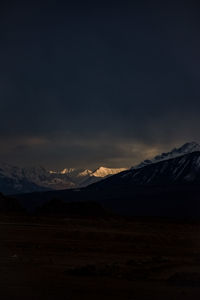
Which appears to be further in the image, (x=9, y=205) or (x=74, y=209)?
(x=9, y=205)

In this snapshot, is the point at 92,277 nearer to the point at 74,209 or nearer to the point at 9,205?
the point at 74,209

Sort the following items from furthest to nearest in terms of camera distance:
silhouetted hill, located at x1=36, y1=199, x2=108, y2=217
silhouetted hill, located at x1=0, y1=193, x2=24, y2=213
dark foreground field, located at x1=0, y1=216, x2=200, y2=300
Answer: silhouetted hill, located at x1=0, y1=193, x2=24, y2=213 < silhouetted hill, located at x1=36, y1=199, x2=108, y2=217 < dark foreground field, located at x1=0, y1=216, x2=200, y2=300

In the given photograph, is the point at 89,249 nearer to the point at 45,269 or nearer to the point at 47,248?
the point at 47,248

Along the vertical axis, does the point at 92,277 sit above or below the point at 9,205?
below

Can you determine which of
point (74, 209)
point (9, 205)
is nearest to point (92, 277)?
point (74, 209)

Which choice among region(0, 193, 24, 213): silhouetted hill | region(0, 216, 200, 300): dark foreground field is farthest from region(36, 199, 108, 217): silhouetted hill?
region(0, 216, 200, 300): dark foreground field

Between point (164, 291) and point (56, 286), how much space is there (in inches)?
211

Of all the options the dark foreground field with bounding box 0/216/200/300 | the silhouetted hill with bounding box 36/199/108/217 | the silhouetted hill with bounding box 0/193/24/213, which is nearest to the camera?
the dark foreground field with bounding box 0/216/200/300

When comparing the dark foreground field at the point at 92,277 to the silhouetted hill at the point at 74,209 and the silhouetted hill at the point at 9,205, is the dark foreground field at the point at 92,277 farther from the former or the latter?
the silhouetted hill at the point at 9,205

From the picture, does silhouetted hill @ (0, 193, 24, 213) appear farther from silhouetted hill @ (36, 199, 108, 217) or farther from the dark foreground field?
the dark foreground field

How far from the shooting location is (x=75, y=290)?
25094 millimetres

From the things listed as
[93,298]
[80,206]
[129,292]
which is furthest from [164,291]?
[80,206]

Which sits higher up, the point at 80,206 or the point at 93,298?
the point at 80,206

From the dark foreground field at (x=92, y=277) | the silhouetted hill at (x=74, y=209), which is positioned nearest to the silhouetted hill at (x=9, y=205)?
the silhouetted hill at (x=74, y=209)
